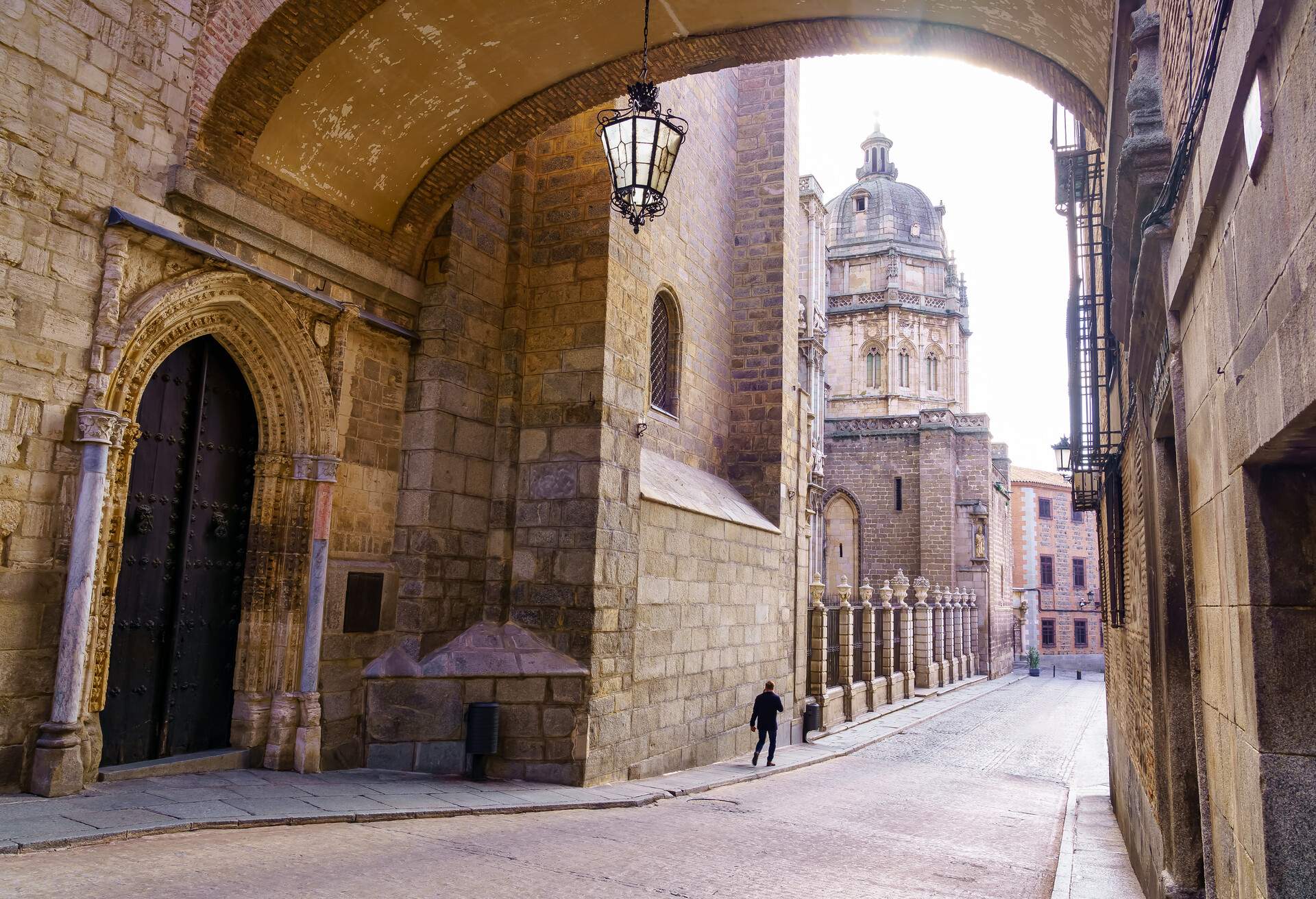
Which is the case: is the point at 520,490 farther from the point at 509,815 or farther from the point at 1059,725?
the point at 1059,725

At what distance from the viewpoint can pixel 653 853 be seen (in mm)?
6684

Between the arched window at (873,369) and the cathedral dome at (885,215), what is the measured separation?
623cm

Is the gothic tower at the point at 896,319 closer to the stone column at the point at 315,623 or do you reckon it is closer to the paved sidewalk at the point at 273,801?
the paved sidewalk at the point at 273,801

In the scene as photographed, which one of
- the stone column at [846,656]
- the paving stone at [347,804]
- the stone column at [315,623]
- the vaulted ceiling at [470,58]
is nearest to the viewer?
the paving stone at [347,804]

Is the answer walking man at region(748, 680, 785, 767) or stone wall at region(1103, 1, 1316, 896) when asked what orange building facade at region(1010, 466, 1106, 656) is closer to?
walking man at region(748, 680, 785, 767)

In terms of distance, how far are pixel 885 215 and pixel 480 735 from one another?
43052 mm

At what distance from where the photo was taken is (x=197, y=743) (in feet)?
25.0

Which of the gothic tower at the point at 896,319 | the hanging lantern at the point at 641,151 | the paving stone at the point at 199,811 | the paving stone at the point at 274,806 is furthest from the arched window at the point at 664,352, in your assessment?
the gothic tower at the point at 896,319

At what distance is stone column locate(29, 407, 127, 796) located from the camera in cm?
596

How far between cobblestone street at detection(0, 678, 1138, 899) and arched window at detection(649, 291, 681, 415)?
5425mm

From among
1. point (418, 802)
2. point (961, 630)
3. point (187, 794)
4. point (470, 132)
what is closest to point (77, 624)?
point (187, 794)

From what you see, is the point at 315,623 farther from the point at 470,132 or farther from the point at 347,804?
the point at 470,132

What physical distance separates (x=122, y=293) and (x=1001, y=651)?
38646 mm

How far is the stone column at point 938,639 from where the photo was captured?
28567mm
